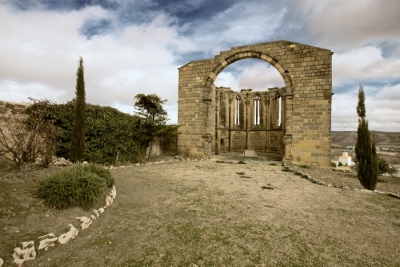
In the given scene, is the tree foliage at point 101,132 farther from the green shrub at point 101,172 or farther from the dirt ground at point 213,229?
the dirt ground at point 213,229

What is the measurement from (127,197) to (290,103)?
988cm

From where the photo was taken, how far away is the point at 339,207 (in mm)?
4547

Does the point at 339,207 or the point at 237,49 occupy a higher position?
the point at 237,49

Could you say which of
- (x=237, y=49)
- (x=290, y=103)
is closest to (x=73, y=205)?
(x=290, y=103)

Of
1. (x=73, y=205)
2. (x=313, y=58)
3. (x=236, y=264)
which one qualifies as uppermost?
(x=313, y=58)

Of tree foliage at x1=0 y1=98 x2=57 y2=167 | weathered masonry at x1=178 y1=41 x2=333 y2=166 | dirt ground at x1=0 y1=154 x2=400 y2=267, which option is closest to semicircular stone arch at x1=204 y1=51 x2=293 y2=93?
weathered masonry at x1=178 y1=41 x2=333 y2=166

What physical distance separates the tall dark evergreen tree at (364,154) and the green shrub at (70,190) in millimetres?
8245

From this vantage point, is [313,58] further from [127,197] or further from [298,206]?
[127,197]

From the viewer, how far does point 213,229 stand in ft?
11.2

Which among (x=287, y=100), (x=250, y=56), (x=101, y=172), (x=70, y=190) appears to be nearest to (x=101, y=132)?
(x=101, y=172)

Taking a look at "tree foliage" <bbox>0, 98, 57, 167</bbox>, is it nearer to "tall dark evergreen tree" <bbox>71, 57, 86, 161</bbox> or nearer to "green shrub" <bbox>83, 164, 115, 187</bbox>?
"tall dark evergreen tree" <bbox>71, 57, 86, 161</bbox>

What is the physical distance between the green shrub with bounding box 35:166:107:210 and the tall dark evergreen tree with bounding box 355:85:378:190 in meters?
8.25

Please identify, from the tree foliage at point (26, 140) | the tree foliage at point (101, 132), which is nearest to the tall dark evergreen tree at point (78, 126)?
the tree foliage at point (101, 132)

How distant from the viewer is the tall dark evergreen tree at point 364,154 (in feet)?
21.4
